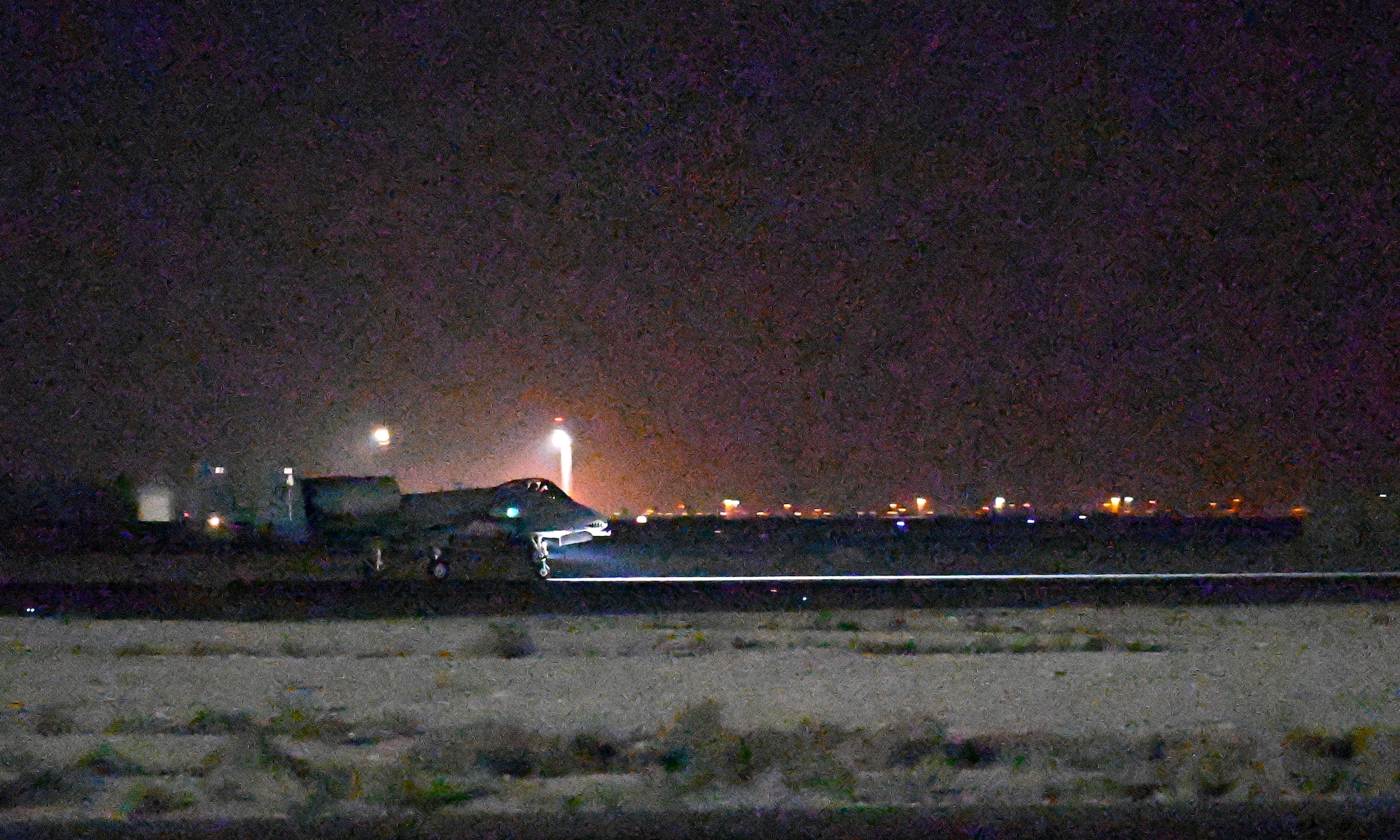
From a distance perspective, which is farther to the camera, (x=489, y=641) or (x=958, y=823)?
(x=489, y=641)

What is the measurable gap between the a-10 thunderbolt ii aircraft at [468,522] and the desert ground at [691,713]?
907cm

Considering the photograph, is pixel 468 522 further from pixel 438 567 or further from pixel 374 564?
pixel 438 567

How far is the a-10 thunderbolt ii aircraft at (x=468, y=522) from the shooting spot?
27.6 meters

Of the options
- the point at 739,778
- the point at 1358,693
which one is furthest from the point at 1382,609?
the point at 739,778

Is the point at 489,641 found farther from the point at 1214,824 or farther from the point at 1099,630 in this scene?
the point at 1214,824

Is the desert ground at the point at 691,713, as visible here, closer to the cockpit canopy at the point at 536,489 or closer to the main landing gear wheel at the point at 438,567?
the main landing gear wheel at the point at 438,567

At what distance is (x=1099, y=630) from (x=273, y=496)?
33586 millimetres

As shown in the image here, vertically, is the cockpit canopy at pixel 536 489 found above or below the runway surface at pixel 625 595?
above

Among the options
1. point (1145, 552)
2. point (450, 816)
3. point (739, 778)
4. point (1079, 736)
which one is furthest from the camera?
point (1145, 552)

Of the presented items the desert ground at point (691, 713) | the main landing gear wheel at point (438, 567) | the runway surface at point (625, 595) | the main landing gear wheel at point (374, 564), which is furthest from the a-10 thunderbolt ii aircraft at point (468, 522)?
the desert ground at point (691, 713)

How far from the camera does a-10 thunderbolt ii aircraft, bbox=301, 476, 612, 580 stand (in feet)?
90.7

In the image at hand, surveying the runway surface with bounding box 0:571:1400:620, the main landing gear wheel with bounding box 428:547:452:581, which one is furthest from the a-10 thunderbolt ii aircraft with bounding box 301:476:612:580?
the runway surface with bounding box 0:571:1400:620

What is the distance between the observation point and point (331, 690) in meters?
13.1

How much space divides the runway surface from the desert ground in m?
0.93
